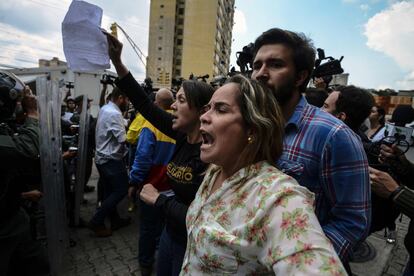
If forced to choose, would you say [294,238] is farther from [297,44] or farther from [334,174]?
[297,44]

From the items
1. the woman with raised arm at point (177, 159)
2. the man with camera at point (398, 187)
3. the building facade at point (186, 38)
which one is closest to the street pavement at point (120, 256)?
the woman with raised arm at point (177, 159)

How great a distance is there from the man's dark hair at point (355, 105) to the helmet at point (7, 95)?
2776mm

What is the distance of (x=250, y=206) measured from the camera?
1021mm

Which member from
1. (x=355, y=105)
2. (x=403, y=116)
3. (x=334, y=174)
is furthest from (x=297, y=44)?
(x=403, y=116)

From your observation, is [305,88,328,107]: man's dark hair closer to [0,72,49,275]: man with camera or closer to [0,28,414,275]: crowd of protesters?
[0,28,414,275]: crowd of protesters

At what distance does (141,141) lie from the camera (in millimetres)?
3141

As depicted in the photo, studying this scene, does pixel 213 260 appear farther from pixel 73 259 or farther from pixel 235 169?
pixel 73 259

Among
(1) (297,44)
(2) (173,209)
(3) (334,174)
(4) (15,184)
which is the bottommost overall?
(4) (15,184)

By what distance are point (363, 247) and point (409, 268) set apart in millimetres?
2407

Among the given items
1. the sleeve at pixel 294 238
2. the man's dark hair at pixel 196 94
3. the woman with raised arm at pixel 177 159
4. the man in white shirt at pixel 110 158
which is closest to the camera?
the sleeve at pixel 294 238

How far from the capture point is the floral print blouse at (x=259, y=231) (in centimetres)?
83

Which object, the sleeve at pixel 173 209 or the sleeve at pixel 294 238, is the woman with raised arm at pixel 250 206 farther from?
the sleeve at pixel 173 209

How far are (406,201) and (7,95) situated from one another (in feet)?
9.57

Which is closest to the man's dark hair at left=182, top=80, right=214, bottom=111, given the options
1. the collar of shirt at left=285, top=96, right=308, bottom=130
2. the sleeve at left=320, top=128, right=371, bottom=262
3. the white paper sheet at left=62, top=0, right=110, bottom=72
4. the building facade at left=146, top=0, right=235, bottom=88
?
the white paper sheet at left=62, top=0, right=110, bottom=72
